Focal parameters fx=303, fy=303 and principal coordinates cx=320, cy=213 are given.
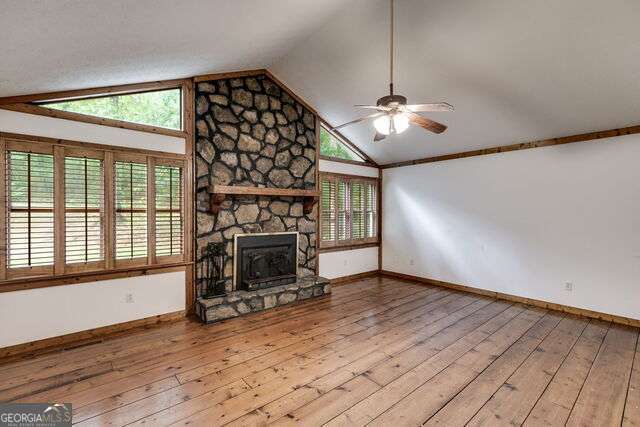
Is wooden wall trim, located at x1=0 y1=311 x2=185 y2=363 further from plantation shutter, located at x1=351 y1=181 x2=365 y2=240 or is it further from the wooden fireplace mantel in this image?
plantation shutter, located at x1=351 y1=181 x2=365 y2=240

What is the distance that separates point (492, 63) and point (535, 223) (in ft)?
8.66

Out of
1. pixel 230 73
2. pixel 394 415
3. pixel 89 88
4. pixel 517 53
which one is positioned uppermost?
pixel 230 73

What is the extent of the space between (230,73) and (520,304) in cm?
580

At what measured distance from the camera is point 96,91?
11.7ft

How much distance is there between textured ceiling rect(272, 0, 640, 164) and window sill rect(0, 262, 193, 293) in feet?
11.3

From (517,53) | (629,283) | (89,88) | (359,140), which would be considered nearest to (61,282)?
(89,88)

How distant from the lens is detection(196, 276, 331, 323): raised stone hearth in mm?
4031

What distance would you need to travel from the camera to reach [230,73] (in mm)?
4582

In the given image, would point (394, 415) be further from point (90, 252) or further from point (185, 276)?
point (90, 252)

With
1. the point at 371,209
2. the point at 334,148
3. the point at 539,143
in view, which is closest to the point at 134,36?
the point at 334,148

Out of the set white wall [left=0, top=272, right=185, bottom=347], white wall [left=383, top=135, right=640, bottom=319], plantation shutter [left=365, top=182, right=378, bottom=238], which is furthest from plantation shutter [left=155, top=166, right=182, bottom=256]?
white wall [left=383, top=135, right=640, bottom=319]

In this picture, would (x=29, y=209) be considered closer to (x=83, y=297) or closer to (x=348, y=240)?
(x=83, y=297)

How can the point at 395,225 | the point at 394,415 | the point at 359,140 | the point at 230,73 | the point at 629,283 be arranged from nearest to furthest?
the point at 394,415 < the point at 629,283 < the point at 230,73 < the point at 359,140 < the point at 395,225

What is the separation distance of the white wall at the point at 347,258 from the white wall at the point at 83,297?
8.86 ft
